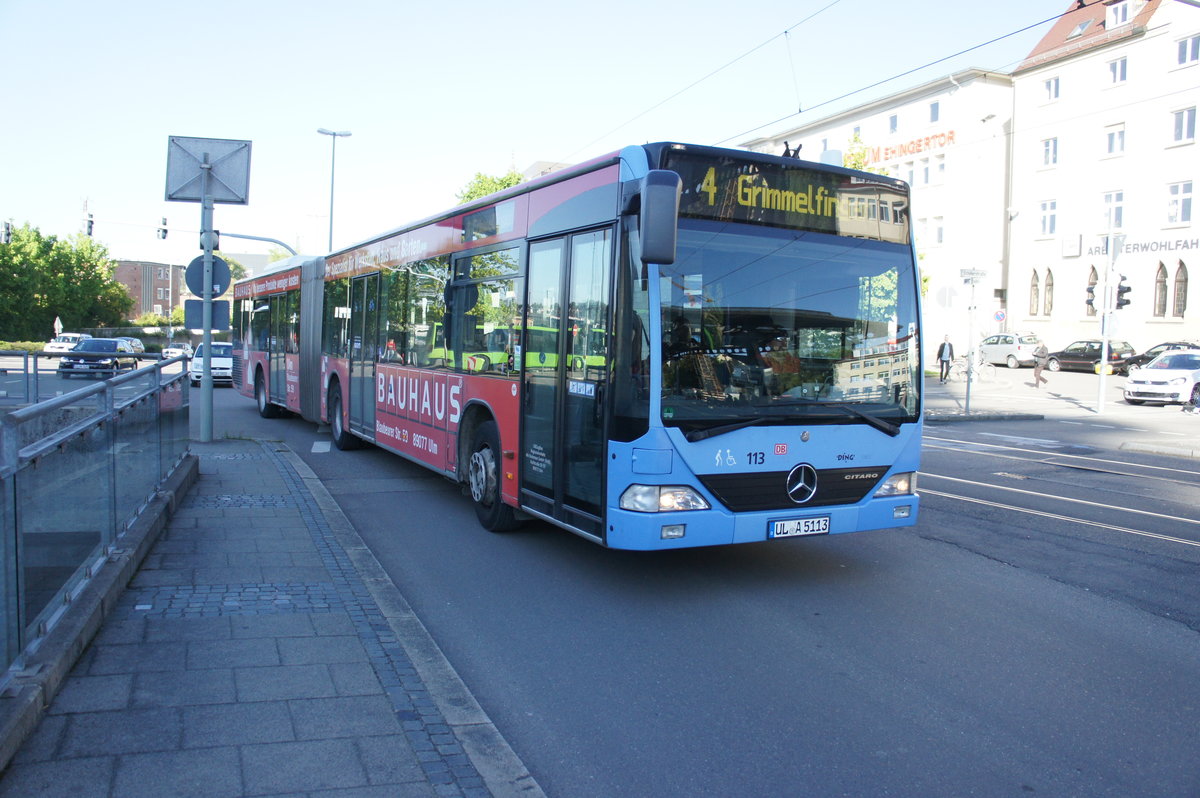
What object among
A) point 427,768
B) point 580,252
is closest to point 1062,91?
point 580,252

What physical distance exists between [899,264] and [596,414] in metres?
2.50

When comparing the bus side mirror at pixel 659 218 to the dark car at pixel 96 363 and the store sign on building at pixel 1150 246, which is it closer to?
the dark car at pixel 96 363

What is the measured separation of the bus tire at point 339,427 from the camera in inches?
566

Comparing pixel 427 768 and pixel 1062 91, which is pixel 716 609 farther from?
pixel 1062 91

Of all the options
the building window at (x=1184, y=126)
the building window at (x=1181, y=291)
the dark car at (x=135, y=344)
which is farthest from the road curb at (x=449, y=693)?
the building window at (x=1184, y=126)

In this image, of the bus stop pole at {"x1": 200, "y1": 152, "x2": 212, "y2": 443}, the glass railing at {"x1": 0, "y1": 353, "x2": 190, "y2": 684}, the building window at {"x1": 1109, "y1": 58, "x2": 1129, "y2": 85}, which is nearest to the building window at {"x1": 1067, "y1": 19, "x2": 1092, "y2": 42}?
the building window at {"x1": 1109, "y1": 58, "x2": 1129, "y2": 85}

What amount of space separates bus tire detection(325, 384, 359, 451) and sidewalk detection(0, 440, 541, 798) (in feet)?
24.1

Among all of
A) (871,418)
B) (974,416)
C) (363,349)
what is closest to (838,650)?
(871,418)

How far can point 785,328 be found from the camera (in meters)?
6.41

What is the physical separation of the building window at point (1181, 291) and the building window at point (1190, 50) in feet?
27.8

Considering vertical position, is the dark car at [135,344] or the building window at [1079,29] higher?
the building window at [1079,29]

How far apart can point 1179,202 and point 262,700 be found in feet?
153

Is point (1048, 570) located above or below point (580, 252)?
below

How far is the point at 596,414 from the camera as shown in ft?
21.3
